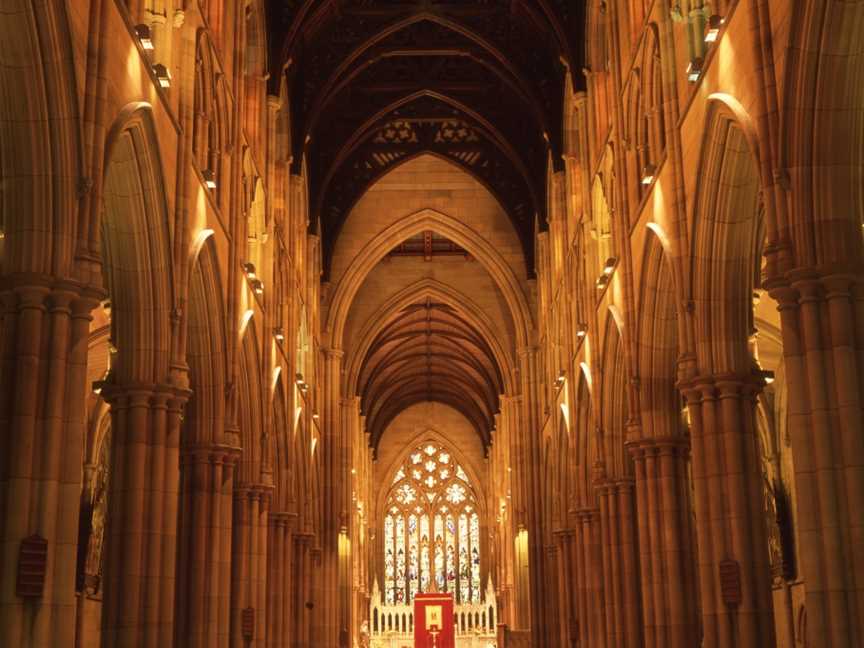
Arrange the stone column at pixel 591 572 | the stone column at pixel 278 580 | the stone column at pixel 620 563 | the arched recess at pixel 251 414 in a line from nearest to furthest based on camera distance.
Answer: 1. the arched recess at pixel 251 414
2. the stone column at pixel 620 563
3. the stone column at pixel 591 572
4. the stone column at pixel 278 580

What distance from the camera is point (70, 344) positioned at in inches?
510

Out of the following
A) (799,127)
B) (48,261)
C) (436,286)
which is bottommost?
(48,261)

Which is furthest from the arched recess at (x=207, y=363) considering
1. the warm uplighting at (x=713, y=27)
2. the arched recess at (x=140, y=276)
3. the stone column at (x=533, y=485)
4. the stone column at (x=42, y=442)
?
the stone column at (x=533, y=485)

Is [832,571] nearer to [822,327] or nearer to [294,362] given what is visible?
[822,327]

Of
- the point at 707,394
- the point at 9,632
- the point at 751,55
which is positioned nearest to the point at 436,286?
the point at 707,394

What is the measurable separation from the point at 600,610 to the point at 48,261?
749 inches

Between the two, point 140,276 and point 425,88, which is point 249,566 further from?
point 425,88

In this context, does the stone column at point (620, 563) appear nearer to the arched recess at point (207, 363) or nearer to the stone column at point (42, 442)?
the arched recess at point (207, 363)

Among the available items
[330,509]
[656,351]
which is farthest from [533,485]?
[656,351]

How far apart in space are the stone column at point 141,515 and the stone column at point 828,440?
8.81m

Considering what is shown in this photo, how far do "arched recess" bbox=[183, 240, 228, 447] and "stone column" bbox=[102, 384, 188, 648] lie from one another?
353 centimetres

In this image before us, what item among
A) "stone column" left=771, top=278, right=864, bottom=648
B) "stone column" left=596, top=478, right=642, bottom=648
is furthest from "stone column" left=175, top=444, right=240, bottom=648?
"stone column" left=771, top=278, right=864, bottom=648

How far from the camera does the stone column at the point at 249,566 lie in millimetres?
23328

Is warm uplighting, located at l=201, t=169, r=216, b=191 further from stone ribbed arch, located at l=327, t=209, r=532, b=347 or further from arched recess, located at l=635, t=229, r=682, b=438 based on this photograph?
stone ribbed arch, located at l=327, t=209, r=532, b=347
